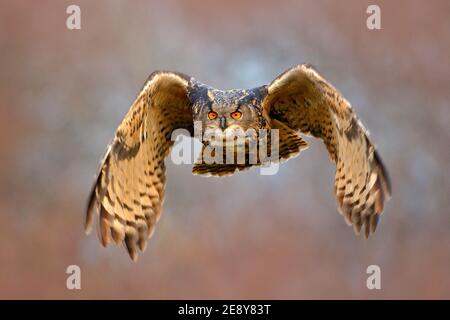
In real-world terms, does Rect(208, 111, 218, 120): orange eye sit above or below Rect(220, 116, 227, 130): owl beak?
above

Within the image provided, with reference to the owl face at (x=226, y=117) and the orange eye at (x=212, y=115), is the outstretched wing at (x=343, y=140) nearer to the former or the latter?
the owl face at (x=226, y=117)

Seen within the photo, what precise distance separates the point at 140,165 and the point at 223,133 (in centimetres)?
72

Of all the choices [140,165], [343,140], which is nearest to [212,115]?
[140,165]

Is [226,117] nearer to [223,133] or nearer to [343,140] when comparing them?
[223,133]

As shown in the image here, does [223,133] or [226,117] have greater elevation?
[226,117]

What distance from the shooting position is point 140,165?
19.9ft

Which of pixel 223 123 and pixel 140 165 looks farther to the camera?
pixel 140 165

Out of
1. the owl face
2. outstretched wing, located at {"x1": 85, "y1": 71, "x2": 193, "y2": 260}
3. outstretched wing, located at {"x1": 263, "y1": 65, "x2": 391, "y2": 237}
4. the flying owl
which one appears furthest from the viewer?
the owl face

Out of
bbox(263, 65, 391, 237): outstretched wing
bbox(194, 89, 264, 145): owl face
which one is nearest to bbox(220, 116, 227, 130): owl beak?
bbox(194, 89, 264, 145): owl face

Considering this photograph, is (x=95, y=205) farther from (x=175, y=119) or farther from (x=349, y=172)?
(x=349, y=172)

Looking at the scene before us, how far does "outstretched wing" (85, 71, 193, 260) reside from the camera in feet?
18.6

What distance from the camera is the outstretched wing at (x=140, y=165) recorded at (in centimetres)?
568

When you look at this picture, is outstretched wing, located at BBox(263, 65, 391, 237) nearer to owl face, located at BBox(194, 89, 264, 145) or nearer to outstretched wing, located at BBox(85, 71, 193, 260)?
owl face, located at BBox(194, 89, 264, 145)

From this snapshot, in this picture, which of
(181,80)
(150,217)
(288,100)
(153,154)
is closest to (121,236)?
(150,217)
